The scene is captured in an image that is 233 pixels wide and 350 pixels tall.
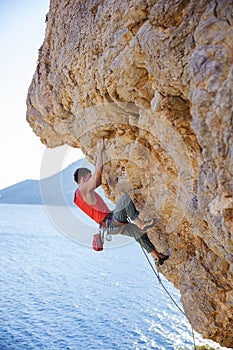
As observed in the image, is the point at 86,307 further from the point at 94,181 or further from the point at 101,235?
the point at 94,181

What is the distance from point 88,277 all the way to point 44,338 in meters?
17.1

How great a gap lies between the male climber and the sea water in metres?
17.6

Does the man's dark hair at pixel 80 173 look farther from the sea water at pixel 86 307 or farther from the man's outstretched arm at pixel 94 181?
the sea water at pixel 86 307

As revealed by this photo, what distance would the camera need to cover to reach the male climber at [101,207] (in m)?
6.45

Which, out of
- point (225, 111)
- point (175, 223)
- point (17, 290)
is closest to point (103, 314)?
point (17, 290)

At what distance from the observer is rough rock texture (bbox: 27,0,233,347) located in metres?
4.14

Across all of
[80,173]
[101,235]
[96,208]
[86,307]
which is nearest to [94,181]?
[80,173]

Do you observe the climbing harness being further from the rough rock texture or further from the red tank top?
the rough rock texture

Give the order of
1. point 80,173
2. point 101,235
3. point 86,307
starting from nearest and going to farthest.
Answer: point 80,173, point 101,235, point 86,307

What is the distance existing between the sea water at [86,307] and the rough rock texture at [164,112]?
54.1 ft

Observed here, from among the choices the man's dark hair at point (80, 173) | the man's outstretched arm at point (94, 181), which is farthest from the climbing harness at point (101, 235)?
the man's dark hair at point (80, 173)

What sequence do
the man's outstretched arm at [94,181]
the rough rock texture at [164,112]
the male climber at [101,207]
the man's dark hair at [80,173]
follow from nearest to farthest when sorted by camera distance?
the rough rock texture at [164,112] < the man's outstretched arm at [94,181] < the male climber at [101,207] < the man's dark hair at [80,173]

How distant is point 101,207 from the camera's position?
697 cm

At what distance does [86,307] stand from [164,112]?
29.3m
